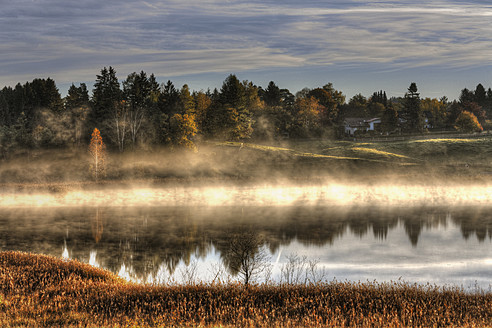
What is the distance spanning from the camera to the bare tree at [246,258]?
25812 mm

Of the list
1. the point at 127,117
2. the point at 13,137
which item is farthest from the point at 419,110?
the point at 13,137

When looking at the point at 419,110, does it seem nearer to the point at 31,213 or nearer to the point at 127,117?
the point at 127,117

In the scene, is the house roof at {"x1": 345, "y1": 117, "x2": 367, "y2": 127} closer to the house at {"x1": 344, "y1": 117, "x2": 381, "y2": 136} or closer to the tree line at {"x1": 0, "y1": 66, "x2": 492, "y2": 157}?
the house at {"x1": 344, "y1": 117, "x2": 381, "y2": 136}

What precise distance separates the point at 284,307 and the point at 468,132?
154876mm

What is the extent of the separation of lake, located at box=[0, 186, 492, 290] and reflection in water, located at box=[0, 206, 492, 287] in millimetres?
85

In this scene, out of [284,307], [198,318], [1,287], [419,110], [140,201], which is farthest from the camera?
[419,110]

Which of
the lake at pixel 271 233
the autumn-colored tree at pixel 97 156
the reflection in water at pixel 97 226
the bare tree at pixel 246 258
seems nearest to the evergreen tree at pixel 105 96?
the autumn-colored tree at pixel 97 156

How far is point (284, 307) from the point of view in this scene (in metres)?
17.2

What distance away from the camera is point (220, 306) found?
16.8 metres

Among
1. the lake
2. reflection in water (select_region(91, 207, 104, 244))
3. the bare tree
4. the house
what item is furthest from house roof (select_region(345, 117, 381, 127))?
the bare tree

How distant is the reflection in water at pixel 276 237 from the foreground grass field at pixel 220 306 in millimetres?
8767

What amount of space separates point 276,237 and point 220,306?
83.0 feet

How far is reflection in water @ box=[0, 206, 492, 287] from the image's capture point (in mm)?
31406

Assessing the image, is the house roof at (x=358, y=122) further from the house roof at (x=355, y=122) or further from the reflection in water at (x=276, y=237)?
the reflection in water at (x=276, y=237)
